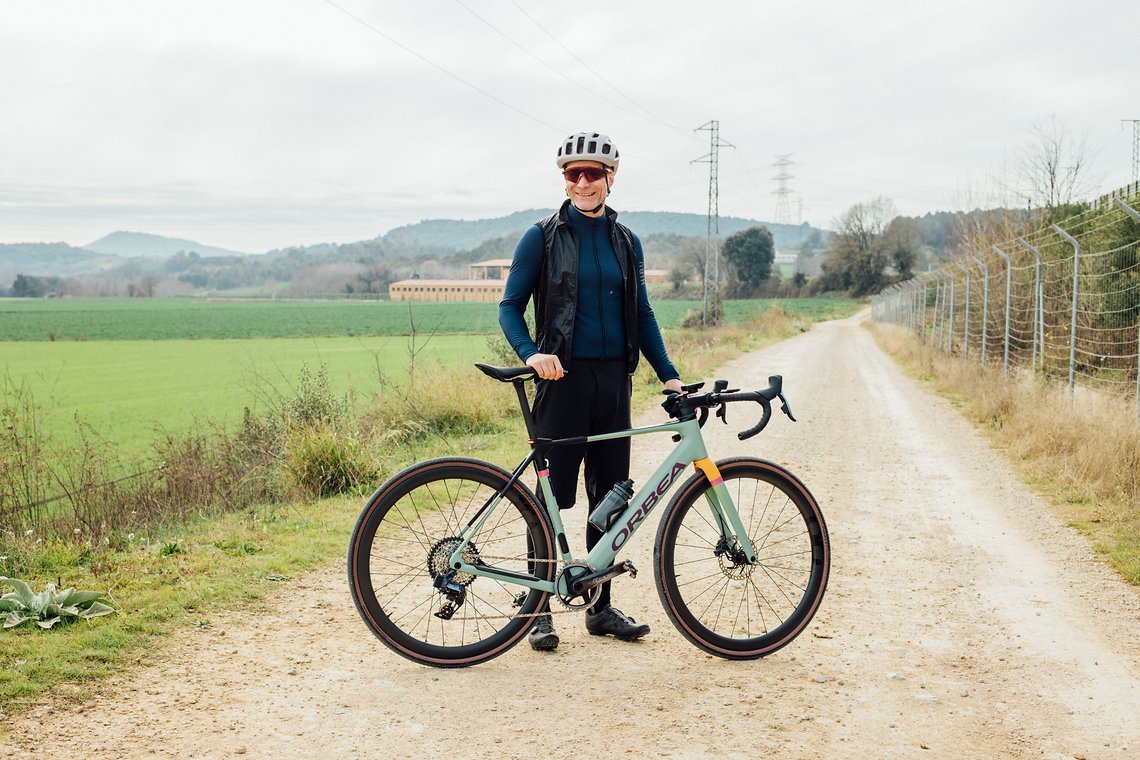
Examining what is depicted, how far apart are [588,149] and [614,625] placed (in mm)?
2074

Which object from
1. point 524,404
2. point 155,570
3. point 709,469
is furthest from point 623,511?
point 155,570

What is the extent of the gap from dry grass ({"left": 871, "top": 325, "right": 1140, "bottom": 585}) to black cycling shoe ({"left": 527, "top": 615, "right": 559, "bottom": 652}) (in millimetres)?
3326

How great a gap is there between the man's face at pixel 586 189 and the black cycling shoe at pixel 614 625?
1792mm

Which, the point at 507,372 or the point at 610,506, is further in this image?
the point at 610,506

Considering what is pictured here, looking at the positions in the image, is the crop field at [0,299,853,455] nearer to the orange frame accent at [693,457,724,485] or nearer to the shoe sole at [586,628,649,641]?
the shoe sole at [586,628,649,641]

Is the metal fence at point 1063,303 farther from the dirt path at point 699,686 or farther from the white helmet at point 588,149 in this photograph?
the white helmet at point 588,149

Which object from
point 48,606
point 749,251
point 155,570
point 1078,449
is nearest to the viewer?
point 48,606

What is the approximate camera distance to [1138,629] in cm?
437

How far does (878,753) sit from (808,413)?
33.4 feet

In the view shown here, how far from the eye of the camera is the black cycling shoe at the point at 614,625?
13.7 ft

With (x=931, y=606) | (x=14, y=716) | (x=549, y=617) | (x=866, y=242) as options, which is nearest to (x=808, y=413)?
(x=931, y=606)

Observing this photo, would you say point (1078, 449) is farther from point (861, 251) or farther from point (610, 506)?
point (861, 251)

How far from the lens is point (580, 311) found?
3.91 metres

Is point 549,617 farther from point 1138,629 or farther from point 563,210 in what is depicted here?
point 1138,629
